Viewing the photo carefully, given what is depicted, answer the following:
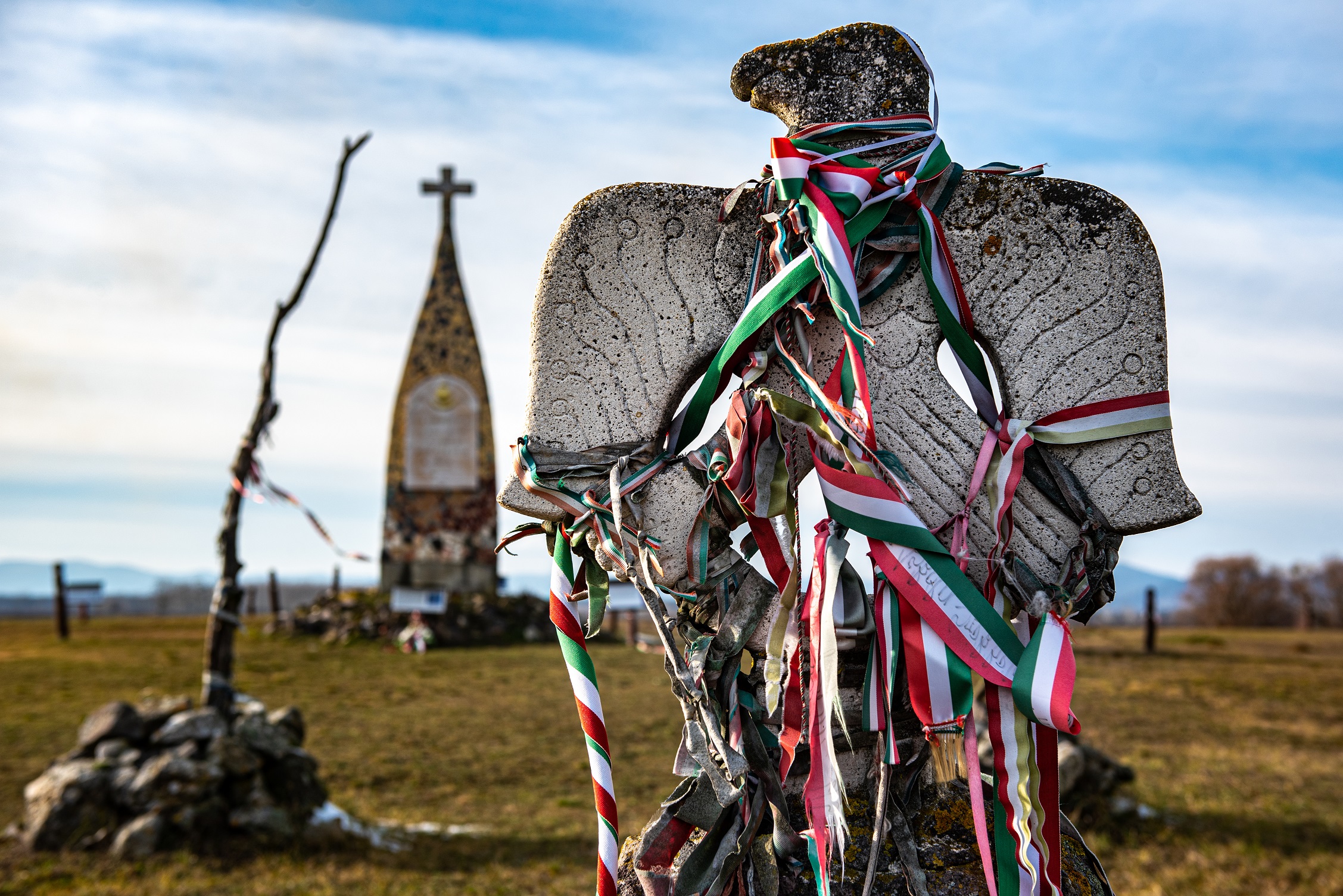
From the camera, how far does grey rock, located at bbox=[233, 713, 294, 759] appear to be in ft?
19.8

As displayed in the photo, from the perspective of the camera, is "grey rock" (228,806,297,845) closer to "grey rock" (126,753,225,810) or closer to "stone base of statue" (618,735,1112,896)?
"grey rock" (126,753,225,810)

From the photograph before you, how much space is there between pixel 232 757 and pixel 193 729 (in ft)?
1.05

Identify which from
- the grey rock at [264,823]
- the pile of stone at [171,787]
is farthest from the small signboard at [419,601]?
the grey rock at [264,823]

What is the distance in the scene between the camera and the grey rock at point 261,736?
604 cm

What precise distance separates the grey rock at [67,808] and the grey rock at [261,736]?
73cm

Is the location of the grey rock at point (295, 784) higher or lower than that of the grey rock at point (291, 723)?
lower

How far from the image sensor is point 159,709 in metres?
6.36

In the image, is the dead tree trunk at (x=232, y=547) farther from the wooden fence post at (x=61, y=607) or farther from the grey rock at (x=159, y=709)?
the wooden fence post at (x=61, y=607)

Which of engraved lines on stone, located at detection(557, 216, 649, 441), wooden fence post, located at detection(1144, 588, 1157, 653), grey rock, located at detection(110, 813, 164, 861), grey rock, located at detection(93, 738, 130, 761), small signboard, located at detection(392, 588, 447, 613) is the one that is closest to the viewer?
A: engraved lines on stone, located at detection(557, 216, 649, 441)

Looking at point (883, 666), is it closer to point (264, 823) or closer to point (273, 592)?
point (264, 823)

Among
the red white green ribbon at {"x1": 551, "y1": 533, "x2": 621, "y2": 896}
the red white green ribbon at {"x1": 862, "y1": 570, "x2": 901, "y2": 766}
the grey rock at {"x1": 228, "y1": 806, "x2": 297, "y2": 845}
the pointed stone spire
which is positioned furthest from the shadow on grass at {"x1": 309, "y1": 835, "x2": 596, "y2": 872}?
the pointed stone spire

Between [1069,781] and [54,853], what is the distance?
5.67 meters

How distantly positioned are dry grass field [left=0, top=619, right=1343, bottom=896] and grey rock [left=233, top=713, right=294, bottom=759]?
0.63 meters

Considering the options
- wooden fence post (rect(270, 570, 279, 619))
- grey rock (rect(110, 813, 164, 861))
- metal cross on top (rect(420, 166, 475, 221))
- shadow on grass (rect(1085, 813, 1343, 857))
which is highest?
metal cross on top (rect(420, 166, 475, 221))
